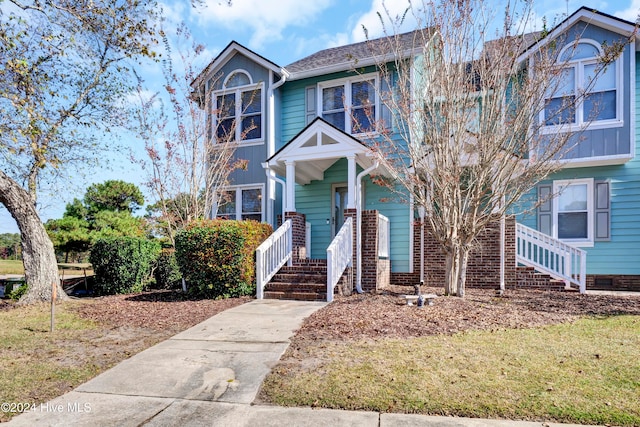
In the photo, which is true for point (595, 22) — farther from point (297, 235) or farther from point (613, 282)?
point (297, 235)

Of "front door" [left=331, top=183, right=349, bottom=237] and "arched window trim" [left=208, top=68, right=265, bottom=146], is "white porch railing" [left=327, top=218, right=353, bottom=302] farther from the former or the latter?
"arched window trim" [left=208, top=68, right=265, bottom=146]

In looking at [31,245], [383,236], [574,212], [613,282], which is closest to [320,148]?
[383,236]

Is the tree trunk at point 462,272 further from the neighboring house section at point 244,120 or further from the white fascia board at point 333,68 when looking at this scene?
the neighboring house section at point 244,120

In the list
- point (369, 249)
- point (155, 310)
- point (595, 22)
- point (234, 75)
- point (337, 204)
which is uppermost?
point (595, 22)

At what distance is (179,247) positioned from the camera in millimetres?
8914

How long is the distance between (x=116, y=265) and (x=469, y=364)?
931cm

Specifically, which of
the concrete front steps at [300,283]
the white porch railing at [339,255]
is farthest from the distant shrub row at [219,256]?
the white porch railing at [339,255]

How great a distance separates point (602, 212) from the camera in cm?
1065

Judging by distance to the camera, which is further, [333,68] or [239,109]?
[239,109]

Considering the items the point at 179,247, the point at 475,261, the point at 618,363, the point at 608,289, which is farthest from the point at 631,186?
the point at 179,247

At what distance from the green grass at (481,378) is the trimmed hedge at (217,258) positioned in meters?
4.21

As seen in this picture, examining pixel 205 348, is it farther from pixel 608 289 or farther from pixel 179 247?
pixel 608 289

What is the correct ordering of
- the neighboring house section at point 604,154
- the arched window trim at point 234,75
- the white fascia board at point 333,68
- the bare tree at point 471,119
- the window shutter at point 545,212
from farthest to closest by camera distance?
the arched window trim at point 234,75
the white fascia board at point 333,68
the window shutter at point 545,212
the neighboring house section at point 604,154
the bare tree at point 471,119

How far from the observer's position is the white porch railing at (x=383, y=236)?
10363mm
